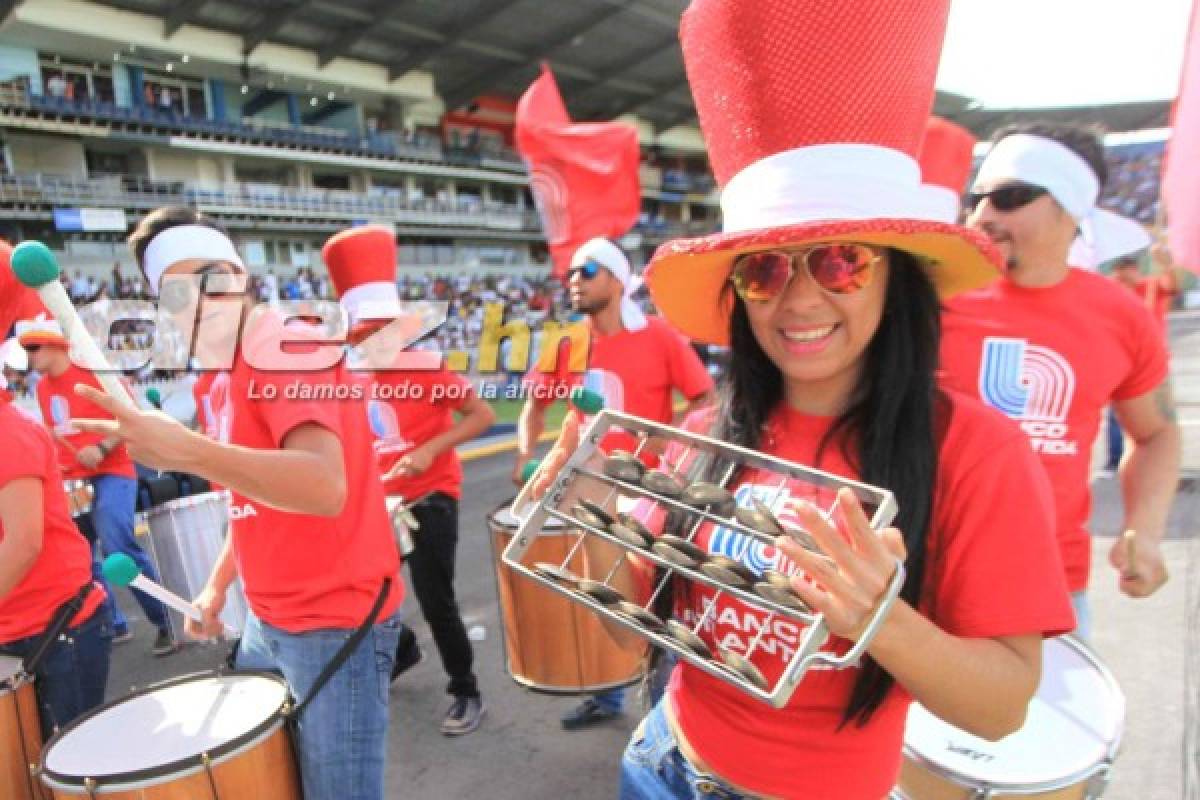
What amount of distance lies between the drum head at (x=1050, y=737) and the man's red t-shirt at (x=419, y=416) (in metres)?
2.62

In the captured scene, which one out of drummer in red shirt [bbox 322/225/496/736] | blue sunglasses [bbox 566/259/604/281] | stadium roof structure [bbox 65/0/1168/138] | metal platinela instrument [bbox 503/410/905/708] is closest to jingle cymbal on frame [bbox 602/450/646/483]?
metal platinela instrument [bbox 503/410/905/708]

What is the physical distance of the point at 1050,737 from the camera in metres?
1.86

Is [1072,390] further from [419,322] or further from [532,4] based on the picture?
[532,4]

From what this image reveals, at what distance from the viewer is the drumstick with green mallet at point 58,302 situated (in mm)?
1395

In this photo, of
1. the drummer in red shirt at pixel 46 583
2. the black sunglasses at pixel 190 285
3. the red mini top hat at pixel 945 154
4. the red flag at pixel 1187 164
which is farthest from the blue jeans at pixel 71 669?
the red mini top hat at pixel 945 154

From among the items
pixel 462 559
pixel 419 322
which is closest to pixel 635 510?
pixel 419 322

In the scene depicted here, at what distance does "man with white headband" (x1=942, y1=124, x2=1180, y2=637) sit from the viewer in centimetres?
230

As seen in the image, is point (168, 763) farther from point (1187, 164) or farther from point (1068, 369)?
point (1068, 369)

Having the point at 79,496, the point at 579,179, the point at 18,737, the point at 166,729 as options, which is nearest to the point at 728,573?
the point at 166,729

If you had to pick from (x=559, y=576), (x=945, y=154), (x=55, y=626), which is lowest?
(x=55, y=626)

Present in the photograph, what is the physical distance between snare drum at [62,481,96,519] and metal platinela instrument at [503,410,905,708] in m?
3.87

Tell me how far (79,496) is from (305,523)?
314 cm

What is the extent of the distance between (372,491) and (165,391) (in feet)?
23.3

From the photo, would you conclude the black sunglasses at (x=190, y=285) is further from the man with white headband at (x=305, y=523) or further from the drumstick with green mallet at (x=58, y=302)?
the drumstick with green mallet at (x=58, y=302)
